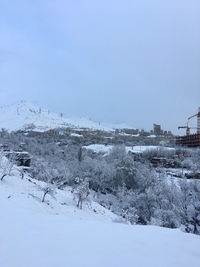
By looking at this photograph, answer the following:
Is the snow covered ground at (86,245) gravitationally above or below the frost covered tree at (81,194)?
above

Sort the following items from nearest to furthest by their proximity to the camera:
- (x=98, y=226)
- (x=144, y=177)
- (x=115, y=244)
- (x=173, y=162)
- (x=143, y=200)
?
(x=115, y=244), (x=98, y=226), (x=143, y=200), (x=144, y=177), (x=173, y=162)

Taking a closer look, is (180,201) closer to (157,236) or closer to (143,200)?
(143,200)

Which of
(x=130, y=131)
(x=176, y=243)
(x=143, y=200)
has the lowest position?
(x=143, y=200)

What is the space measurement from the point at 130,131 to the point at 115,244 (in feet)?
453

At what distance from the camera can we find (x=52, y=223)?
20.3ft

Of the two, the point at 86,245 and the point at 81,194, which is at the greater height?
the point at 86,245

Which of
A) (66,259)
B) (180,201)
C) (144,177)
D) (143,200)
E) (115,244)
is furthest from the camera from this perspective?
(144,177)

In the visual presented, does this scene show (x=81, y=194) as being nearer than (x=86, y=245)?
No

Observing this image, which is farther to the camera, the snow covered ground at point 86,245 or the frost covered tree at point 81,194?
the frost covered tree at point 81,194

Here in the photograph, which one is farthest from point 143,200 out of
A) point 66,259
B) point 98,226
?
point 66,259

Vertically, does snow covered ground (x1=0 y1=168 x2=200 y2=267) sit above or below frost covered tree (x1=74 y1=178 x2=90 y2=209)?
above

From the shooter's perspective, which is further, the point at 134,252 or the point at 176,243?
the point at 176,243

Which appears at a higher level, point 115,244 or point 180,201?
point 115,244

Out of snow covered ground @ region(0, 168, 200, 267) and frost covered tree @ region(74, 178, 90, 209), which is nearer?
snow covered ground @ region(0, 168, 200, 267)
